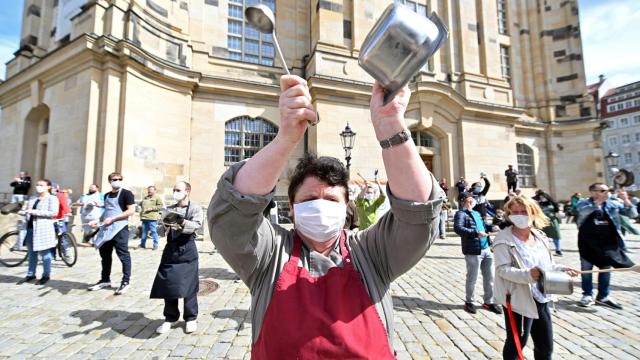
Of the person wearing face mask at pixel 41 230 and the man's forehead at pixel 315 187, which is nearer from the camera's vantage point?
the man's forehead at pixel 315 187

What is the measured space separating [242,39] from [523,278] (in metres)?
16.2

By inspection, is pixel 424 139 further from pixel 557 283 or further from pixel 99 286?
pixel 99 286

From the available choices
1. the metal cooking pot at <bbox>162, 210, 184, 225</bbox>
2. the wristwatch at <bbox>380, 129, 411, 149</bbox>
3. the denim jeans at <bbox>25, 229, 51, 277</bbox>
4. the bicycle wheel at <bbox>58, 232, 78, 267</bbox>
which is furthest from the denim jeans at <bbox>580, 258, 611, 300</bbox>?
the bicycle wheel at <bbox>58, 232, 78, 267</bbox>

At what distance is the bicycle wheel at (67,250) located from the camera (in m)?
6.55

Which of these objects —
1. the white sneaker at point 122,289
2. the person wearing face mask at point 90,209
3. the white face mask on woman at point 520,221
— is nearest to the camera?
the white face mask on woman at point 520,221

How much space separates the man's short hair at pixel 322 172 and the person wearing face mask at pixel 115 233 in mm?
4834

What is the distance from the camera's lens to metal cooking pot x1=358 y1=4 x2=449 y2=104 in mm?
911

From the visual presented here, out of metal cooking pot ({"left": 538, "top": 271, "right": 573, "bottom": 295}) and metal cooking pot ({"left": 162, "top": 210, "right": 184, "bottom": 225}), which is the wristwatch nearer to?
metal cooking pot ({"left": 538, "top": 271, "right": 573, "bottom": 295})

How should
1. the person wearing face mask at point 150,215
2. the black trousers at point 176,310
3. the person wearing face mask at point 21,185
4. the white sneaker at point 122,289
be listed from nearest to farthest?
the black trousers at point 176,310 → the white sneaker at point 122,289 → the person wearing face mask at point 150,215 → the person wearing face mask at point 21,185

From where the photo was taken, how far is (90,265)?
6668mm

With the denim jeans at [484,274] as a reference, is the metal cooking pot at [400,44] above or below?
above

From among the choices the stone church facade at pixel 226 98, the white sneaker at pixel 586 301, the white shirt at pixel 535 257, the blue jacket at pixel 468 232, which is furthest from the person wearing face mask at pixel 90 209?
the white sneaker at pixel 586 301

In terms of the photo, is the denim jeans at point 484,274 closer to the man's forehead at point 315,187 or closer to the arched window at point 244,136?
the man's forehead at point 315,187

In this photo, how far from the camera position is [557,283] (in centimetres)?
216
